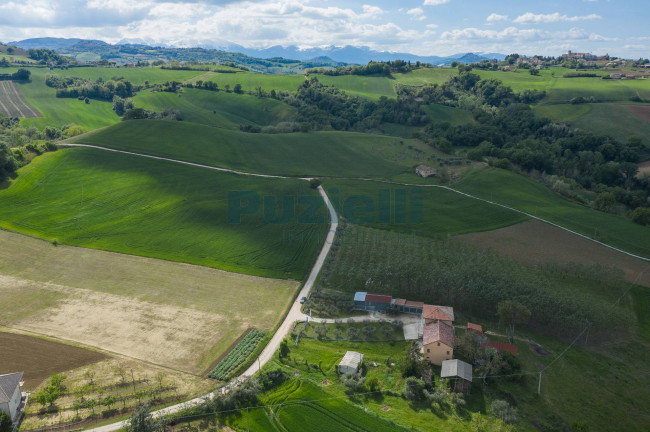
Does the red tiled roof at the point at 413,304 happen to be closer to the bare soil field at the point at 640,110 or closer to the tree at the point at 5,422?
the tree at the point at 5,422

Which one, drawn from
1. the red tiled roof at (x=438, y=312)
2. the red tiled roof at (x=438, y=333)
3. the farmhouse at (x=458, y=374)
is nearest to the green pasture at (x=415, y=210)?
the red tiled roof at (x=438, y=312)

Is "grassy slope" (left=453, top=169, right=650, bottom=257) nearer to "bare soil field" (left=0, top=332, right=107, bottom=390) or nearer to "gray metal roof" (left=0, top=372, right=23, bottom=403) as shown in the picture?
"bare soil field" (left=0, top=332, right=107, bottom=390)

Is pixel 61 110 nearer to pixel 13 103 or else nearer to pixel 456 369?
pixel 13 103

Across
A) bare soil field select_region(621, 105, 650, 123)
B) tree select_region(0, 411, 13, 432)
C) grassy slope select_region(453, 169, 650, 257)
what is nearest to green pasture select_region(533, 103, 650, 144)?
bare soil field select_region(621, 105, 650, 123)

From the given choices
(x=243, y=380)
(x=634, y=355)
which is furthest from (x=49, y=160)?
(x=634, y=355)

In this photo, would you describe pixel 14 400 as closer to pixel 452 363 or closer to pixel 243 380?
pixel 243 380

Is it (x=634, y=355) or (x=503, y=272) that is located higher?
(x=503, y=272)

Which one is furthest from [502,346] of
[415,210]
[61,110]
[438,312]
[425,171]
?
[61,110]
